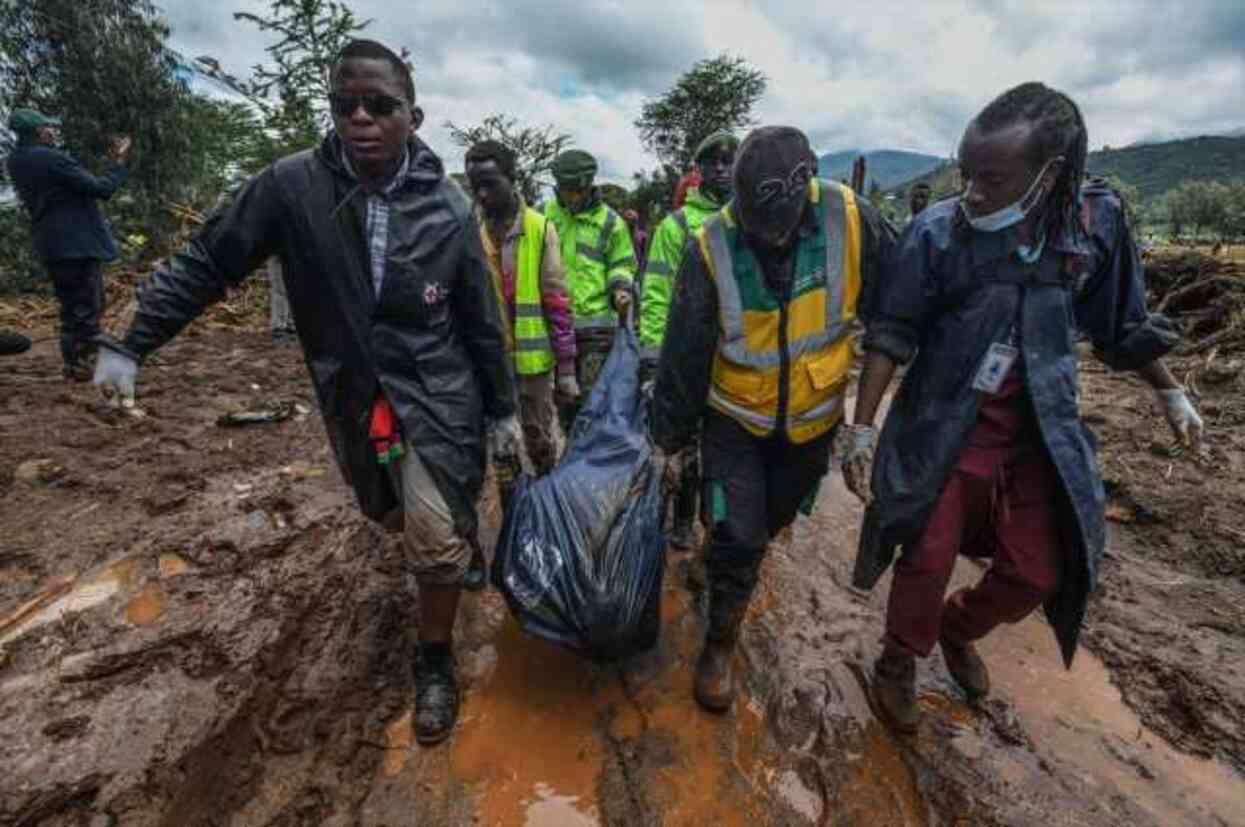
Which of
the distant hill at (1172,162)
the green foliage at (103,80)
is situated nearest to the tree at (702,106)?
the green foliage at (103,80)

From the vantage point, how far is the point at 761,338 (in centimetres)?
177

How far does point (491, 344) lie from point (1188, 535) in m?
3.15

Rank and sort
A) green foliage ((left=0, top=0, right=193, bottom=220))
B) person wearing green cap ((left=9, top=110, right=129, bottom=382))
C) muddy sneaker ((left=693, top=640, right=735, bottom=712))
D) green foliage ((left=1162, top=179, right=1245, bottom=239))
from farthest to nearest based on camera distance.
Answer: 1. green foliage ((left=1162, top=179, right=1245, bottom=239))
2. green foliage ((left=0, top=0, right=193, bottom=220))
3. person wearing green cap ((left=9, top=110, right=129, bottom=382))
4. muddy sneaker ((left=693, top=640, right=735, bottom=712))

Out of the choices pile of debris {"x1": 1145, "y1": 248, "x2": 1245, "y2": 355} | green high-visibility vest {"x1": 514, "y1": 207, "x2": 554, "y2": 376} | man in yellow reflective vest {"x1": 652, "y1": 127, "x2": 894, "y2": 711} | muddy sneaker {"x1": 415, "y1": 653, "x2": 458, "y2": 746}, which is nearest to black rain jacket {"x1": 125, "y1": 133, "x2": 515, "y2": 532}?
muddy sneaker {"x1": 415, "y1": 653, "x2": 458, "y2": 746}

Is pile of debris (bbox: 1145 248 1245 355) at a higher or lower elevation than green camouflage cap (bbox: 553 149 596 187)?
lower

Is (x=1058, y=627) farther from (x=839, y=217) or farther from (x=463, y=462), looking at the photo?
(x=463, y=462)

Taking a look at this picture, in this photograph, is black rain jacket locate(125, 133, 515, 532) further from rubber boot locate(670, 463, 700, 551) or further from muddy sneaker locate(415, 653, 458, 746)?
rubber boot locate(670, 463, 700, 551)

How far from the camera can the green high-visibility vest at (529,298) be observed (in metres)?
2.84

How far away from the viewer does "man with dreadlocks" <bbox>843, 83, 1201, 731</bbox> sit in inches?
60.8

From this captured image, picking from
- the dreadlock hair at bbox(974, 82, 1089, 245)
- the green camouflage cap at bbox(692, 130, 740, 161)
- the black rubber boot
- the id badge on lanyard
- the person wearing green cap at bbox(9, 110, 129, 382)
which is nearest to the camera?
the dreadlock hair at bbox(974, 82, 1089, 245)

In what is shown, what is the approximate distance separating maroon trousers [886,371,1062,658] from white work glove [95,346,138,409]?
2.06m

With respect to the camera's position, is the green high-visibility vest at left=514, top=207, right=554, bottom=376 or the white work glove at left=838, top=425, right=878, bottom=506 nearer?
the white work glove at left=838, top=425, right=878, bottom=506

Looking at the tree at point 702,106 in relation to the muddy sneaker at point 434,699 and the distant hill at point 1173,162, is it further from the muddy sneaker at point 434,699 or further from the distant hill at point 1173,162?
the distant hill at point 1173,162

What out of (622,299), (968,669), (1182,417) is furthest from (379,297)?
(1182,417)
